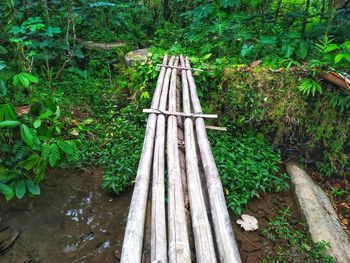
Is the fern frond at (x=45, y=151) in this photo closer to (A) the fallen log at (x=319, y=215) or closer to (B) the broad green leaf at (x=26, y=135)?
(B) the broad green leaf at (x=26, y=135)

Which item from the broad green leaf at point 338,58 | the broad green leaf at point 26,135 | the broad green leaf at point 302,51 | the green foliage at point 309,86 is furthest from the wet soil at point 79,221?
the broad green leaf at point 302,51

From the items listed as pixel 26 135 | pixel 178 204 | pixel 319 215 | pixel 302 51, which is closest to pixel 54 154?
pixel 26 135

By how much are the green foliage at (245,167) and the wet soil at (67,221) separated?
1.30 m

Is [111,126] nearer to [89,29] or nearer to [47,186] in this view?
[47,186]

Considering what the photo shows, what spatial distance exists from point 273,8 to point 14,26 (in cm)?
504

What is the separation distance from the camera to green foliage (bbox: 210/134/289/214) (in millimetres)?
3520

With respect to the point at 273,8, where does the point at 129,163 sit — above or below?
below

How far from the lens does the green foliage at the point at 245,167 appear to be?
3520mm

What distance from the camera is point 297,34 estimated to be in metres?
4.78

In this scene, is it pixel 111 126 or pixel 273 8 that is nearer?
pixel 111 126

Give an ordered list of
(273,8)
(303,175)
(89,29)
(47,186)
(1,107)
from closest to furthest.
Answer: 1. (1,107)
2. (47,186)
3. (303,175)
4. (273,8)
5. (89,29)

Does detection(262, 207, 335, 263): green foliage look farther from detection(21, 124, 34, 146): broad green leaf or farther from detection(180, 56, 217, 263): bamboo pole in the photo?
detection(21, 124, 34, 146): broad green leaf

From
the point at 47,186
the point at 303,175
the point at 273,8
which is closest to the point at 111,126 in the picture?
the point at 47,186

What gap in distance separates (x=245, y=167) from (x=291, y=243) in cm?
111
